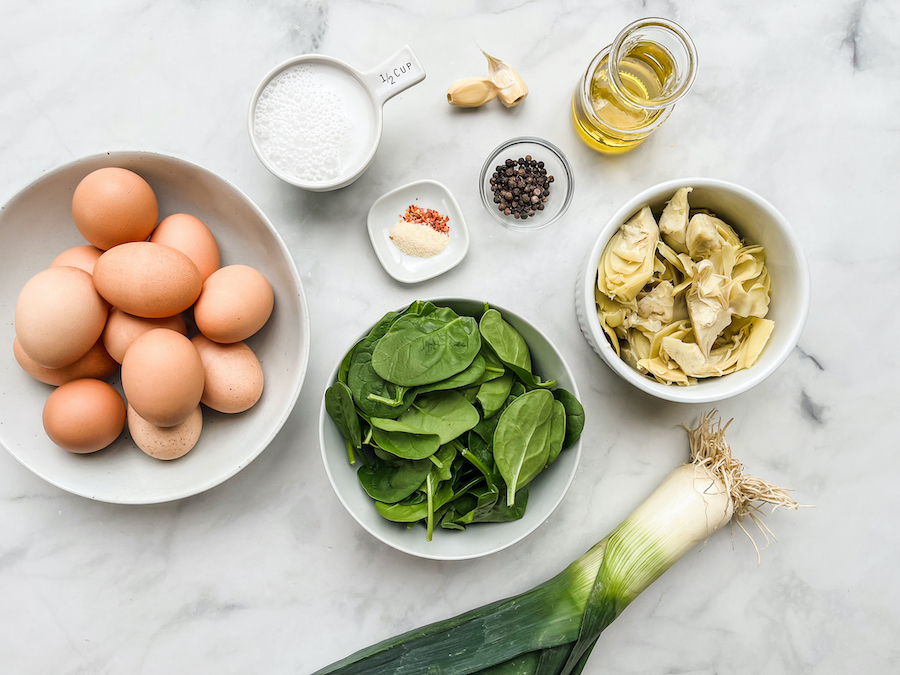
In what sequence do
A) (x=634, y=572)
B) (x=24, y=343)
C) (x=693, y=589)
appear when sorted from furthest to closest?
(x=693, y=589)
(x=634, y=572)
(x=24, y=343)

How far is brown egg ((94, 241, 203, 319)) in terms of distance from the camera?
797 millimetres

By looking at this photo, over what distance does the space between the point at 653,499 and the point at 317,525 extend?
62 centimetres

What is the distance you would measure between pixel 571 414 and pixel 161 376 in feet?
1.99

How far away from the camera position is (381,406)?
0.83 m

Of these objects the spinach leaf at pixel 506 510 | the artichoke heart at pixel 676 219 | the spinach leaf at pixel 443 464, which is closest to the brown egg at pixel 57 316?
the spinach leaf at pixel 443 464

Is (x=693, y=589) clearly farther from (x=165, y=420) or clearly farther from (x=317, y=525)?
(x=165, y=420)

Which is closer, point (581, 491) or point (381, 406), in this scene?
point (381, 406)

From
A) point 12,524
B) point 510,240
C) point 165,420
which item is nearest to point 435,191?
point 510,240

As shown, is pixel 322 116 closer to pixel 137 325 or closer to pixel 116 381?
pixel 137 325

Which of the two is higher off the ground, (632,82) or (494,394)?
(632,82)

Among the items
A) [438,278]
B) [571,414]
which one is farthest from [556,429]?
[438,278]

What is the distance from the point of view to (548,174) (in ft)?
3.47

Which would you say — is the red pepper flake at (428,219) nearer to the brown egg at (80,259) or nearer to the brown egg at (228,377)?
the brown egg at (228,377)

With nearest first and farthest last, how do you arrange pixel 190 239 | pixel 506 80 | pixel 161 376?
1. pixel 161 376
2. pixel 190 239
3. pixel 506 80
